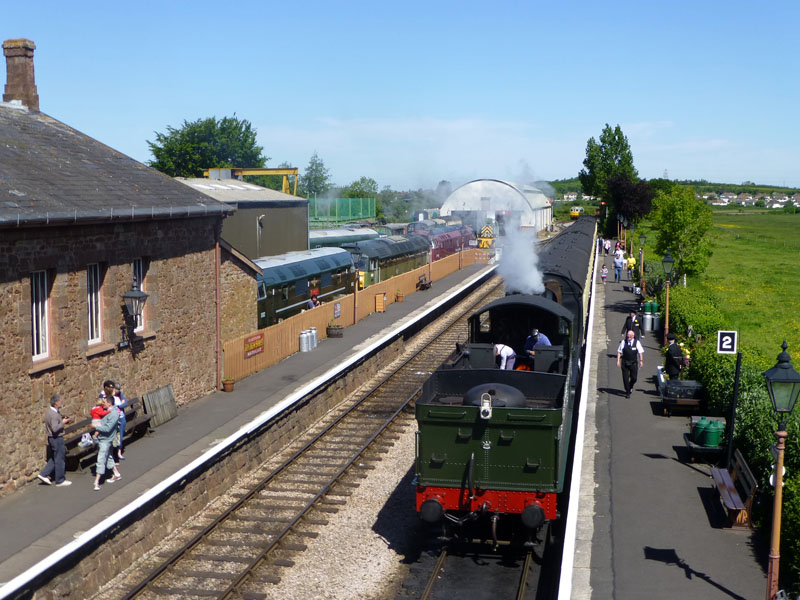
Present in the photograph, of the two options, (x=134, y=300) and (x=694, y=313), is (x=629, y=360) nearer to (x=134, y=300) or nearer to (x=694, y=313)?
(x=694, y=313)

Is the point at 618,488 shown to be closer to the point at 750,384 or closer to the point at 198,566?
the point at 750,384

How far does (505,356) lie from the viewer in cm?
1353

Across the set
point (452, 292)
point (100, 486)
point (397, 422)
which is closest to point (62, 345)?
point (100, 486)

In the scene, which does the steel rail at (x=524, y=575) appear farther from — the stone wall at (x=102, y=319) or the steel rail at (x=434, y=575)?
the stone wall at (x=102, y=319)

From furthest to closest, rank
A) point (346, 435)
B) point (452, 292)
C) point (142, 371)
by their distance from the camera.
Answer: point (452, 292), point (346, 435), point (142, 371)

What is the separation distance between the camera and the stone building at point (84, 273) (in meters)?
12.6

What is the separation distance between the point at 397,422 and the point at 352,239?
87.2 ft

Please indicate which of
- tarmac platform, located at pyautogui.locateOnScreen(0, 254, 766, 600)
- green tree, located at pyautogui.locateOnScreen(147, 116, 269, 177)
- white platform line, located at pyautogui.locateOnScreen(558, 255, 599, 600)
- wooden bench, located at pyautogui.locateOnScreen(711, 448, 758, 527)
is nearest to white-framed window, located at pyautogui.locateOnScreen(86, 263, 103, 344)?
tarmac platform, located at pyautogui.locateOnScreen(0, 254, 766, 600)

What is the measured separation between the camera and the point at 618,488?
42.6 feet

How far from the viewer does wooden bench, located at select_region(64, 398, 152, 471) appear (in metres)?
13.5

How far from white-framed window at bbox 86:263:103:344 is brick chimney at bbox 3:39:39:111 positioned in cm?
540

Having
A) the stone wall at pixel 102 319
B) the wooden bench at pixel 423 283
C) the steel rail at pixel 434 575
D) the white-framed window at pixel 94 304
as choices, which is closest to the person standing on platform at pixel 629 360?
the steel rail at pixel 434 575

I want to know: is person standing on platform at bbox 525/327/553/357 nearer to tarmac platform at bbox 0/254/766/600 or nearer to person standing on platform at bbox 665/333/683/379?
tarmac platform at bbox 0/254/766/600

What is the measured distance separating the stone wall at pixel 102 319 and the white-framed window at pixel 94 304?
100 mm
